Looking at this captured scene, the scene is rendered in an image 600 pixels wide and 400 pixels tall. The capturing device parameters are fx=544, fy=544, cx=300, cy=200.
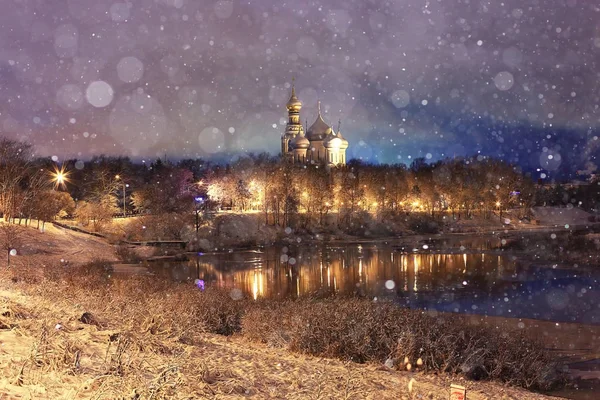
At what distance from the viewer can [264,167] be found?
8662cm

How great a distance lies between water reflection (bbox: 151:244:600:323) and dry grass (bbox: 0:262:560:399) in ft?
33.5

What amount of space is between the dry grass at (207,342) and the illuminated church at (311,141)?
9791 cm

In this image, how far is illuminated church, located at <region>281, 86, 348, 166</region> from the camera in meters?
121

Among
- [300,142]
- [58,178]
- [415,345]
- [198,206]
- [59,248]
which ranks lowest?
[415,345]

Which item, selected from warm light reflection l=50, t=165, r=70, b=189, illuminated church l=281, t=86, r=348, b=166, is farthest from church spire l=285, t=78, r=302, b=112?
warm light reflection l=50, t=165, r=70, b=189

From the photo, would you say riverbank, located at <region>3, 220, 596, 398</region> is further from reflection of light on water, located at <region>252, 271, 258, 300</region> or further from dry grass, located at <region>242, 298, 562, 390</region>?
dry grass, located at <region>242, 298, 562, 390</region>

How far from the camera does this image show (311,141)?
12825cm

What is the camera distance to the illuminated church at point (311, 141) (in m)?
121

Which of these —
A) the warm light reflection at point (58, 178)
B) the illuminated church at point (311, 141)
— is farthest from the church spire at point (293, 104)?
Answer: the warm light reflection at point (58, 178)

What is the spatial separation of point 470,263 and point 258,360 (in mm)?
36717

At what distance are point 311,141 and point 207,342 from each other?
113560 mm

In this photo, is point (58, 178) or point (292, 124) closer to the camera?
point (58, 178)

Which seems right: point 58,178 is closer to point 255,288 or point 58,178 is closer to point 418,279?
point 255,288

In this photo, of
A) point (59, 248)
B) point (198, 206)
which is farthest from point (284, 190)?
point (59, 248)
